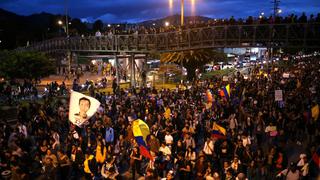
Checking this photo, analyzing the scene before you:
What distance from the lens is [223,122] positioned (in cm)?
1590

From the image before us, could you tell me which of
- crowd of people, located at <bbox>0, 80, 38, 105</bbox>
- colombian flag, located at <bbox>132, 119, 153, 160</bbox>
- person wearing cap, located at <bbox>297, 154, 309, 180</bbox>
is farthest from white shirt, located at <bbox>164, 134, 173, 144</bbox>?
crowd of people, located at <bbox>0, 80, 38, 105</bbox>

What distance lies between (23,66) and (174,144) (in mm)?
23071

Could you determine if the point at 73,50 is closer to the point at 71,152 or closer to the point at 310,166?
the point at 71,152

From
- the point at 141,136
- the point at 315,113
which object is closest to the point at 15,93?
the point at 141,136

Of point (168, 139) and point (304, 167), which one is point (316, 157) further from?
point (168, 139)

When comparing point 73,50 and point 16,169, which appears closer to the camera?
point 16,169

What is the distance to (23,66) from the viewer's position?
3294 cm

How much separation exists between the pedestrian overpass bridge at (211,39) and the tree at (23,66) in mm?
6695

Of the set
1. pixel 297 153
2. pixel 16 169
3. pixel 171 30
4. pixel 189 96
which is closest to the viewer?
pixel 16 169

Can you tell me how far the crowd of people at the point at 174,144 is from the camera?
11820 mm

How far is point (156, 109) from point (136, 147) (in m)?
7.15

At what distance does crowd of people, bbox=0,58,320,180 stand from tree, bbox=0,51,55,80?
43.6ft

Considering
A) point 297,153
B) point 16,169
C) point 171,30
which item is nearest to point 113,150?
point 16,169

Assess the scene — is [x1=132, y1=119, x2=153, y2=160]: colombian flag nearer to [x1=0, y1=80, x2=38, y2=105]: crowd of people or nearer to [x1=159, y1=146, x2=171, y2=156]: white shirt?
[x1=159, y1=146, x2=171, y2=156]: white shirt
